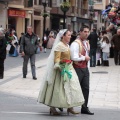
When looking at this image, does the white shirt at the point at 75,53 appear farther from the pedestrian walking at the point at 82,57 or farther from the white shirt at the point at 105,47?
the white shirt at the point at 105,47

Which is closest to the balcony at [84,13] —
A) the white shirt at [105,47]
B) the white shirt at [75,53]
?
the white shirt at [105,47]

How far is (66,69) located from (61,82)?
282 millimetres

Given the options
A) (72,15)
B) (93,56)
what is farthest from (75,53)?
(72,15)

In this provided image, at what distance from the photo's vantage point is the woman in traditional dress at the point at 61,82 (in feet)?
33.3

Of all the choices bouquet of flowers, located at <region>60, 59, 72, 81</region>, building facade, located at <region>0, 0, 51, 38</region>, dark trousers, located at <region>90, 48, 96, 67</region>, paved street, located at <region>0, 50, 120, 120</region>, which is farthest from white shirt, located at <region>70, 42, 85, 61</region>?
building facade, located at <region>0, 0, 51, 38</region>

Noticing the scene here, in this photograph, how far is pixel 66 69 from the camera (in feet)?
33.7

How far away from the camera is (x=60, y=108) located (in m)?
10.8

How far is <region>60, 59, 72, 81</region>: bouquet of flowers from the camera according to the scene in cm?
1021

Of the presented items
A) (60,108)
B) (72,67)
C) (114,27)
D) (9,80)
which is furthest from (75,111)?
(114,27)

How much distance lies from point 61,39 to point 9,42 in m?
21.9

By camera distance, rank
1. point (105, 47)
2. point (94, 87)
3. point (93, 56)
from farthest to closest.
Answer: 1. point (105, 47)
2. point (93, 56)
3. point (94, 87)

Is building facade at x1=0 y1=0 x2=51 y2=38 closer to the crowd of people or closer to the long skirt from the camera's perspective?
the crowd of people

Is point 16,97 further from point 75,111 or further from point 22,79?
point 22,79

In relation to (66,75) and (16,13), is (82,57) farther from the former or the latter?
(16,13)
